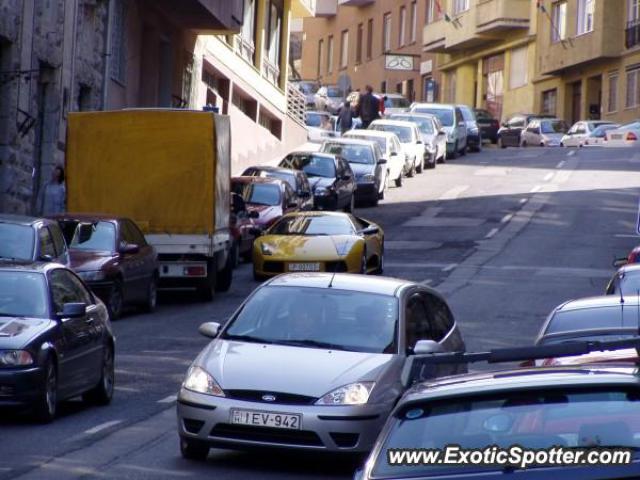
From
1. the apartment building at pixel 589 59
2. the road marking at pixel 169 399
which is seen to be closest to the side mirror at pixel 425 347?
the road marking at pixel 169 399

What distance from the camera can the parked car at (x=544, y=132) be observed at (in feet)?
214

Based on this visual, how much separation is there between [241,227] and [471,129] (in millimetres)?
32638

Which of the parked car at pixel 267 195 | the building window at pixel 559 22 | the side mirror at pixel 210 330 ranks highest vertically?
the building window at pixel 559 22

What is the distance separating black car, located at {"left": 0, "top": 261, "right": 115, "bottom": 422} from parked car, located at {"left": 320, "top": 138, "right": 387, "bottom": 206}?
1079 inches

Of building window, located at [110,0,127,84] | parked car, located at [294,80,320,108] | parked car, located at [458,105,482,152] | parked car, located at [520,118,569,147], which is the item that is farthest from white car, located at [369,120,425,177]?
parked car, located at [294,80,320,108]

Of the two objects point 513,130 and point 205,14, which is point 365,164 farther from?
point 513,130

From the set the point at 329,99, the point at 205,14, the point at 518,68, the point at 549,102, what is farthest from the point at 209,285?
the point at 518,68

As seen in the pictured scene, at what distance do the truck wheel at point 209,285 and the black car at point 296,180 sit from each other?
9.64 meters

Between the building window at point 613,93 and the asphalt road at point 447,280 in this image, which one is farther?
the building window at point 613,93

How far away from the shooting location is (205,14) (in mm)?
39312

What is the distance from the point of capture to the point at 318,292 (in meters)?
12.5

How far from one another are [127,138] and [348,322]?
13.0 m

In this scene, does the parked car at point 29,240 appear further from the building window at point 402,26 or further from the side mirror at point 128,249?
the building window at point 402,26

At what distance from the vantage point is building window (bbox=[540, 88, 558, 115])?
76.1 metres
